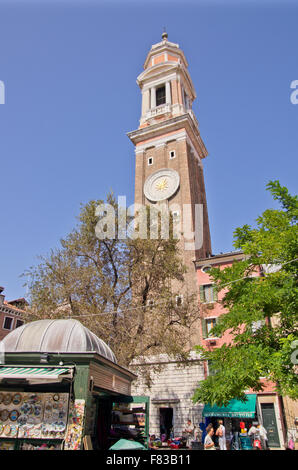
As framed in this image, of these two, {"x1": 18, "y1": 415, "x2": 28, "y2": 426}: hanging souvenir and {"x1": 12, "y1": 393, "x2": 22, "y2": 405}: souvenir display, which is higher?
{"x1": 12, "y1": 393, "x2": 22, "y2": 405}: souvenir display

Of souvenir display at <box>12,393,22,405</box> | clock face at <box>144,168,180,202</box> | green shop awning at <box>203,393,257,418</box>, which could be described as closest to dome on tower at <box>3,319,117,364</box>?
souvenir display at <box>12,393,22,405</box>

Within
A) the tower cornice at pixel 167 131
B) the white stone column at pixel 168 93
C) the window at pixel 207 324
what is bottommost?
the window at pixel 207 324

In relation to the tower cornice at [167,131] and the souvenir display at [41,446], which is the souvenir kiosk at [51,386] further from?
the tower cornice at [167,131]

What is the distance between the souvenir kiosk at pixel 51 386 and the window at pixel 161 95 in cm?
3729

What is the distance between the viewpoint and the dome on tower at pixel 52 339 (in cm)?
955

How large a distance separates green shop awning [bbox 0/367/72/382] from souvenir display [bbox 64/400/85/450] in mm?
772

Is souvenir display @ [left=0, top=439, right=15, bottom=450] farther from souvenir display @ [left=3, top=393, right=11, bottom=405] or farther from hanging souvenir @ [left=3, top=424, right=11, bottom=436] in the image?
souvenir display @ [left=3, top=393, right=11, bottom=405]

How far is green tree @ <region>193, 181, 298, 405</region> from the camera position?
1106 centimetres

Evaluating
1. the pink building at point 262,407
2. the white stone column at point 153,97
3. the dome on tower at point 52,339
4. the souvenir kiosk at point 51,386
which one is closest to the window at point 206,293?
the pink building at point 262,407

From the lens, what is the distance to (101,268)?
722 inches

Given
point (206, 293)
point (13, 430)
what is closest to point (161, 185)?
point (206, 293)

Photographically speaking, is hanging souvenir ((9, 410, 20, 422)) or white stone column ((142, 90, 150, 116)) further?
white stone column ((142, 90, 150, 116))
